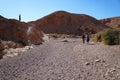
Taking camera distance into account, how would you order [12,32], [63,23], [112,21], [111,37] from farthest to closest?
[112,21], [63,23], [12,32], [111,37]

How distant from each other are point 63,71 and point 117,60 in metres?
4.63

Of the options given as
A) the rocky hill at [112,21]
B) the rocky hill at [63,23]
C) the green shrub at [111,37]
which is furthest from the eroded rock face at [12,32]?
the rocky hill at [112,21]

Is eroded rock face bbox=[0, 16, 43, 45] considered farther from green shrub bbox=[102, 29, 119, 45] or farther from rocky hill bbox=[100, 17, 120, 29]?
rocky hill bbox=[100, 17, 120, 29]

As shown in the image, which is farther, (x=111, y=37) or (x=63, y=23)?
(x=63, y=23)

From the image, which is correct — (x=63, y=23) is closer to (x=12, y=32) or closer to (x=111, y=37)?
(x=12, y=32)

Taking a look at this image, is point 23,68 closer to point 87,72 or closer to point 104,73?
point 87,72

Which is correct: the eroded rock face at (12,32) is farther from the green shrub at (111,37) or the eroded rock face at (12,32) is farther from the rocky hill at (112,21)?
the rocky hill at (112,21)

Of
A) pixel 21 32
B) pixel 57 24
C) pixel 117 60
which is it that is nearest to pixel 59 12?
pixel 57 24

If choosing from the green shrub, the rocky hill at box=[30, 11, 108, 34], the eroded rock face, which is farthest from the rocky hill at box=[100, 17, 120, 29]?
the green shrub

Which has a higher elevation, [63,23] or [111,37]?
[63,23]

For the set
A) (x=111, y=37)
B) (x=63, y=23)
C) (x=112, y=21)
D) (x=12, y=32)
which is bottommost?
(x=111, y=37)

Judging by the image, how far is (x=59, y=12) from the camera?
291 ft

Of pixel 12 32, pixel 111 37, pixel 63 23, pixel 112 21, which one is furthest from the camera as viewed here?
pixel 112 21

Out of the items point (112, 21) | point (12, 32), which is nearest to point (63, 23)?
point (112, 21)
